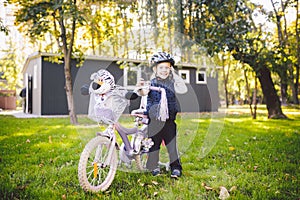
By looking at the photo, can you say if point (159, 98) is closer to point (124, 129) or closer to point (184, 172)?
point (124, 129)

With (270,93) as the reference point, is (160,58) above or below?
above

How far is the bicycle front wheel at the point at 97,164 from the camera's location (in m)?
1.94

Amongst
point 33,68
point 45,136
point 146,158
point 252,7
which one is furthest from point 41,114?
point 146,158

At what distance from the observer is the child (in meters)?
2.27

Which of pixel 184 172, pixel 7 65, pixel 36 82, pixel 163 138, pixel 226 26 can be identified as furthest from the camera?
pixel 36 82

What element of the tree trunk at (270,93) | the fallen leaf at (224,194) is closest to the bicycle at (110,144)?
the fallen leaf at (224,194)

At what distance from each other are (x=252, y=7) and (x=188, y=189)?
4.57m

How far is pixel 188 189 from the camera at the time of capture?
7.30 feet

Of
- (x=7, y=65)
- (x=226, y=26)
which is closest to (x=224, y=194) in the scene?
(x=226, y=26)

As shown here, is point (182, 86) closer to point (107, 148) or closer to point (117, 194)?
point (107, 148)

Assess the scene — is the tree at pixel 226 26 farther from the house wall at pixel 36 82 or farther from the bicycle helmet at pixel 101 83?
the house wall at pixel 36 82

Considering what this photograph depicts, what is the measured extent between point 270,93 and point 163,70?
6.80m

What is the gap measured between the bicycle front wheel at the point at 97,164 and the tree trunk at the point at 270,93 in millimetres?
6775

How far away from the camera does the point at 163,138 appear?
246 cm
